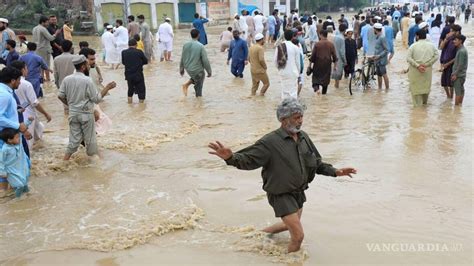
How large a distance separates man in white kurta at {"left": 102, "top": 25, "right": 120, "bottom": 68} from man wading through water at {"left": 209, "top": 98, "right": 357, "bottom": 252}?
1313 cm

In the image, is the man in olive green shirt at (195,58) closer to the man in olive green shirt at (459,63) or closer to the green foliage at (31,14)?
the man in olive green shirt at (459,63)

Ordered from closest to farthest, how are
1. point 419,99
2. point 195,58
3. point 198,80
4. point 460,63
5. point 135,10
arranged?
point 460,63 → point 419,99 → point 195,58 → point 198,80 → point 135,10

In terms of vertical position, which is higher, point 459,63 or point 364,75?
point 459,63

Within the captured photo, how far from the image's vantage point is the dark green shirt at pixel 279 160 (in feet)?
13.4

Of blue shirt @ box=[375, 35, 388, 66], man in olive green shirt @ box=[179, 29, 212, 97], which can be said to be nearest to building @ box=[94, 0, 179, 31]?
man in olive green shirt @ box=[179, 29, 212, 97]

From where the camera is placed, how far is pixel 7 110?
226 inches

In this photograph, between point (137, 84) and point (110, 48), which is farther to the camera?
point (110, 48)

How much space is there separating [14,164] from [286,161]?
337 centimetres

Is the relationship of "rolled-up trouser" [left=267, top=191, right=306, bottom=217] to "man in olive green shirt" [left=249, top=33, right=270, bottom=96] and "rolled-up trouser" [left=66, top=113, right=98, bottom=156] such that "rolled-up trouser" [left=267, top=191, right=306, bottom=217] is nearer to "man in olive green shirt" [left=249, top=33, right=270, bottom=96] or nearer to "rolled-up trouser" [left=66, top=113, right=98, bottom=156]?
"rolled-up trouser" [left=66, top=113, right=98, bottom=156]

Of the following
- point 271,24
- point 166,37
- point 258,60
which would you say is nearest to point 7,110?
point 258,60

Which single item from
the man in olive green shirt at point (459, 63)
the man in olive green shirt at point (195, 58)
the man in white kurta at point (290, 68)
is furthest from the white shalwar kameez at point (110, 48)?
the man in olive green shirt at point (459, 63)

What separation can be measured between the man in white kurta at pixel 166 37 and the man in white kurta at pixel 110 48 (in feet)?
5.40

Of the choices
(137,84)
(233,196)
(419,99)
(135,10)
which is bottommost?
(233,196)

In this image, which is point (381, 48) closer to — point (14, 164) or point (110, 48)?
point (14, 164)
